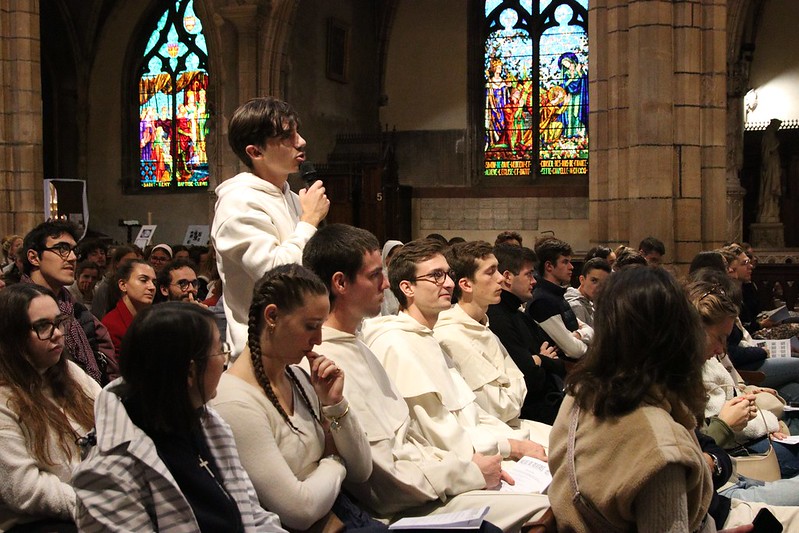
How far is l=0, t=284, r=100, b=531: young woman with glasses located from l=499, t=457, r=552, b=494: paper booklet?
A: 1411 mm

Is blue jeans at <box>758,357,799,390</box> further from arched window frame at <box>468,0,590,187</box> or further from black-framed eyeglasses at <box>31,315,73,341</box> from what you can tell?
arched window frame at <box>468,0,590,187</box>

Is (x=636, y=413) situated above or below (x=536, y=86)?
below

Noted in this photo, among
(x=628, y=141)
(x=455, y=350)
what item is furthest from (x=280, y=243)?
(x=628, y=141)

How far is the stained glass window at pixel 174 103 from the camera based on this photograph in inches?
715

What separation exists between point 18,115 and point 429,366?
8677mm

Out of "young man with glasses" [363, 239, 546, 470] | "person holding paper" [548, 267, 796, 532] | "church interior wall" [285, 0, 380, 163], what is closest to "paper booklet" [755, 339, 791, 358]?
"young man with glasses" [363, 239, 546, 470]

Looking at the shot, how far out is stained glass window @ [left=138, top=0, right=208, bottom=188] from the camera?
18.2 meters

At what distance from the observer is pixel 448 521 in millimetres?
2789

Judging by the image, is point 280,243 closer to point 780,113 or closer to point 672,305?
point 672,305

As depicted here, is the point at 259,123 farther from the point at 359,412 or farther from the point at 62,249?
the point at 62,249

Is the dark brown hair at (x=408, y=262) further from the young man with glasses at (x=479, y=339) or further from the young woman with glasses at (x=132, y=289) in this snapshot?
the young woman with glasses at (x=132, y=289)

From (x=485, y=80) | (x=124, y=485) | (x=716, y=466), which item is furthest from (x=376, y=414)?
(x=485, y=80)

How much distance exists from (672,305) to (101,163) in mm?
17527

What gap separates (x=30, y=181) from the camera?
11203 millimetres
